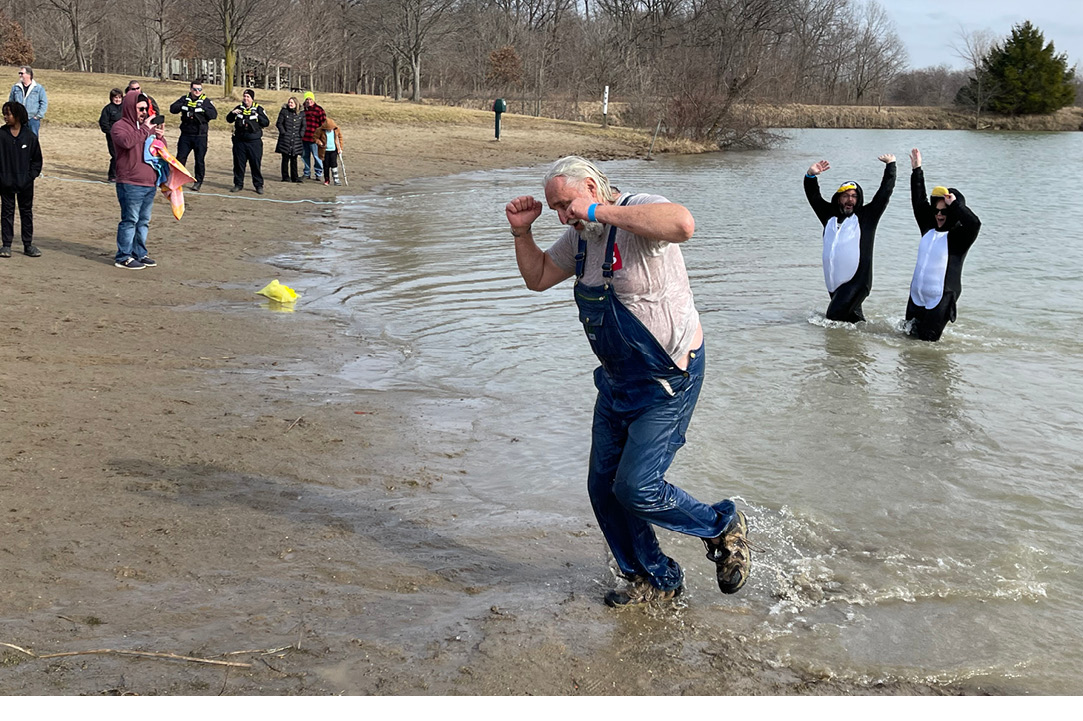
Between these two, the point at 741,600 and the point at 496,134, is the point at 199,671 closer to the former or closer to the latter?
the point at 741,600

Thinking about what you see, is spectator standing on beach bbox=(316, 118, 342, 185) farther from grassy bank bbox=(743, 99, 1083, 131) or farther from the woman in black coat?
grassy bank bbox=(743, 99, 1083, 131)

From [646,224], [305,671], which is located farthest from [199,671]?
[646,224]

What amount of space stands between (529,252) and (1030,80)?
264ft

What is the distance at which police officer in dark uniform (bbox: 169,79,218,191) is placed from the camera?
1939 cm

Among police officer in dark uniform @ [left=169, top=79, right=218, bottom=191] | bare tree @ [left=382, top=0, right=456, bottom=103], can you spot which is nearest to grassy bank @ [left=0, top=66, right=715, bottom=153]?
bare tree @ [left=382, top=0, right=456, bottom=103]

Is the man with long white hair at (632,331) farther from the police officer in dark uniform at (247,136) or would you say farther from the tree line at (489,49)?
the tree line at (489,49)

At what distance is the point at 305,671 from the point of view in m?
4.02

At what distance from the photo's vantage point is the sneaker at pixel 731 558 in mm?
4719

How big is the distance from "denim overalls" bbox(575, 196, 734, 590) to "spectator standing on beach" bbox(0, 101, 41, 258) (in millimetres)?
9933

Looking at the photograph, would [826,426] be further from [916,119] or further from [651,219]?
[916,119]

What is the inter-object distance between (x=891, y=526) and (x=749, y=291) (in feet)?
27.1

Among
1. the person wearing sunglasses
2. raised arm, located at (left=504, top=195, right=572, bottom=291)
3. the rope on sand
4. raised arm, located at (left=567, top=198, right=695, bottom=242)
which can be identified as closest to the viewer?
raised arm, located at (left=567, top=198, right=695, bottom=242)

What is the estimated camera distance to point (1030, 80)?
74.2m

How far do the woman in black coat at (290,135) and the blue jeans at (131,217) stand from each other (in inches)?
391
